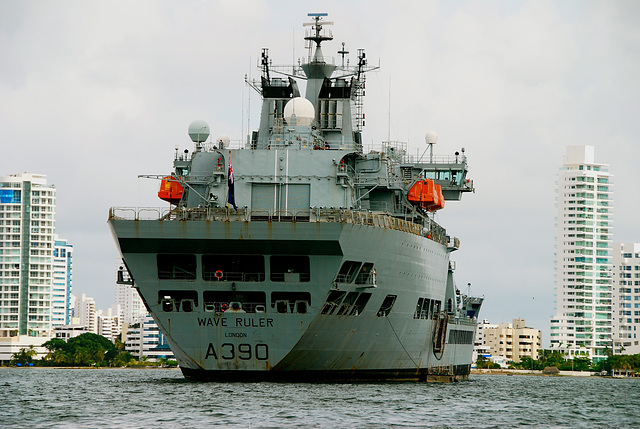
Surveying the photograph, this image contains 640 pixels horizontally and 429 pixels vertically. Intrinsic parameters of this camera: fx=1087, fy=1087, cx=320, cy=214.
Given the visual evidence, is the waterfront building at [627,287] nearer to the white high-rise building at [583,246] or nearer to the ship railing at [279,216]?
the white high-rise building at [583,246]

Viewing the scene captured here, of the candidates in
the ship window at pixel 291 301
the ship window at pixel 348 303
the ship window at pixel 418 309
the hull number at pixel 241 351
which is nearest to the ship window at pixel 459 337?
the ship window at pixel 418 309

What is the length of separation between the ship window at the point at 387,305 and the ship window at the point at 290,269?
568cm

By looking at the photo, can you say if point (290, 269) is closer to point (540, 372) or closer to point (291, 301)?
point (291, 301)

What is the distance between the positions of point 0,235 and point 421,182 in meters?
123

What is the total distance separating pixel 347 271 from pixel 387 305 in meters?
4.53

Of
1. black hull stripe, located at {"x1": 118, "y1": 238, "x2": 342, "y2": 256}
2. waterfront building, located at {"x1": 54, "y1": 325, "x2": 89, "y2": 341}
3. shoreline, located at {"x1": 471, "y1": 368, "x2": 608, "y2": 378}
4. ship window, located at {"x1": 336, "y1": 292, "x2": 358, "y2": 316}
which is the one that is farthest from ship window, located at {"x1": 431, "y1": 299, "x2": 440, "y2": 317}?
waterfront building, located at {"x1": 54, "y1": 325, "x2": 89, "y2": 341}

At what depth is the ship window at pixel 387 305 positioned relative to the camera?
164 feet

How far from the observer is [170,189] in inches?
2146

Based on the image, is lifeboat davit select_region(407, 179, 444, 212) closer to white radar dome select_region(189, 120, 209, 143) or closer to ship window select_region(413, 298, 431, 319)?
ship window select_region(413, 298, 431, 319)

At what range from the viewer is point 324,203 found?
49719 mm

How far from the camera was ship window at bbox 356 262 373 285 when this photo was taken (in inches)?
1865

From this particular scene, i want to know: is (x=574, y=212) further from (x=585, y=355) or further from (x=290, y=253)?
(x=290, y=253)

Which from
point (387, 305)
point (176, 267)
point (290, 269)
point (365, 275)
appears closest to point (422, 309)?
point (387, 305)

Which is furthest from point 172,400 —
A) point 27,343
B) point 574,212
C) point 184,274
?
point 574,212
